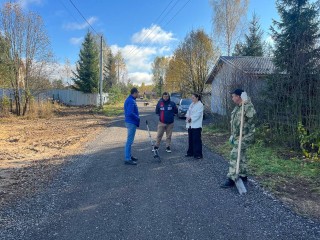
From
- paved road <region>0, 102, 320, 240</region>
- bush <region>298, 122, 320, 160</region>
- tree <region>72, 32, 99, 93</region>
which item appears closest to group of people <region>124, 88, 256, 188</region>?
paved road <region>0, 102, 320, 240</region>

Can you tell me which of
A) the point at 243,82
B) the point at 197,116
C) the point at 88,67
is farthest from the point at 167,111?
the point at 88,67

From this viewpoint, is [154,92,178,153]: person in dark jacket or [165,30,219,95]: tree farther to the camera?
[165,30,219,95]: tree

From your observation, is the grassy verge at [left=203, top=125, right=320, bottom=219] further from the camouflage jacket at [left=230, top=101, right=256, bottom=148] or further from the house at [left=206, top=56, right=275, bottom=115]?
the house at [left=206, top=56, right=275, bottom=115]

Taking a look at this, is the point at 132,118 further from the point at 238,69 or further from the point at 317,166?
the point at 238,69

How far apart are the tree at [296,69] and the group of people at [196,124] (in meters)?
2.56

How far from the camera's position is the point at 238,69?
36.2ft

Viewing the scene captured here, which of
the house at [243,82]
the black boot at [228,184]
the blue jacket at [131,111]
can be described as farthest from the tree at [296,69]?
the blue jacket at [131,111]

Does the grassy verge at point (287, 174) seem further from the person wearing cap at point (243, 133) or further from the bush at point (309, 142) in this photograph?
the person wearing cap at point (243, 133)

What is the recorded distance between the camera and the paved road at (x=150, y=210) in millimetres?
3453

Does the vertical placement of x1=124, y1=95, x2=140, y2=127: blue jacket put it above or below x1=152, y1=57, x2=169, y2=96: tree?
below

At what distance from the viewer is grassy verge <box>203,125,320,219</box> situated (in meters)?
4.57

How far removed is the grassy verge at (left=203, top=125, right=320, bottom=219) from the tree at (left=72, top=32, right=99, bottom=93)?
28.6 meters

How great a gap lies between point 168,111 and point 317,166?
14.0 ft

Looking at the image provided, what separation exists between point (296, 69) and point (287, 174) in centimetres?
407
